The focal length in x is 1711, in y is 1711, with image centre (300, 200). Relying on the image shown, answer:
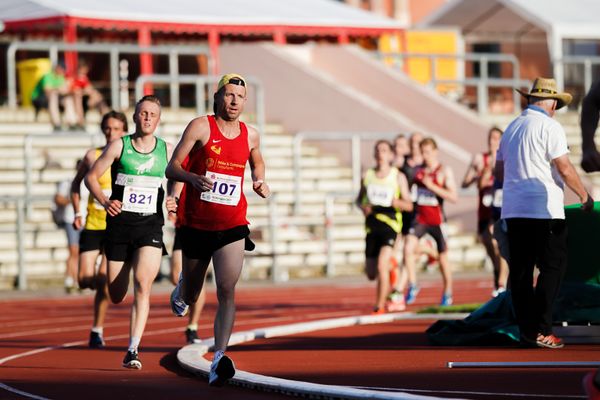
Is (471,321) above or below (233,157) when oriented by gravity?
below

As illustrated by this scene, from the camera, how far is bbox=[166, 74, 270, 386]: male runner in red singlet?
11.8 metres

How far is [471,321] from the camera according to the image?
47.9ft

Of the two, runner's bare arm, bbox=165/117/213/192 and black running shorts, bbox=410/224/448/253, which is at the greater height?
runner's bare arm, bbox=165/117/213/192

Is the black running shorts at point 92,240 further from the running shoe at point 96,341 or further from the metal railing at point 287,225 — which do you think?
the metal railing at point 287,225

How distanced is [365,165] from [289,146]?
57.5 inches

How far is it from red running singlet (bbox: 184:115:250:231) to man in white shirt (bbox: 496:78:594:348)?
264 centimetres

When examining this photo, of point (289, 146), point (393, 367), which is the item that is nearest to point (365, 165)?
point (289, 146)

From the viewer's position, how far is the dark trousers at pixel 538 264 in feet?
44.1

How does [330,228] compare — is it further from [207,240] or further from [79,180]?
[207,240]

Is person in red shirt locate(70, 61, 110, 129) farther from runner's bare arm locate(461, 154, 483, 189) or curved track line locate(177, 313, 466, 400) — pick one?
curved track line locate(177, 313, 466, 400)

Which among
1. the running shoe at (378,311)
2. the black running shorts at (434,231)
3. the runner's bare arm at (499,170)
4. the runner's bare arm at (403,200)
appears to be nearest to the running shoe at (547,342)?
the runner's bare arm at (499,170)

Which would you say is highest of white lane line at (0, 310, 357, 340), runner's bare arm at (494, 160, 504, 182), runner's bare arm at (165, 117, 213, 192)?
runner's bare arm at (165, 117, 213, 192)

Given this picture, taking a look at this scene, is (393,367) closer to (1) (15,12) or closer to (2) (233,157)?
(2) (233,157)

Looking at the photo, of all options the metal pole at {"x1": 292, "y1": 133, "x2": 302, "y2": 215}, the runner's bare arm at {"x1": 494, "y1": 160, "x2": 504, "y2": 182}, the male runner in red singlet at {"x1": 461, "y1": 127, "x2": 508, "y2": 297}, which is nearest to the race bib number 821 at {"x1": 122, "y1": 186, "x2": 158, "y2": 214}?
the runner's bare arm at {"x1": 494, "y1": 160, "x2": 504, "y2": 182}
